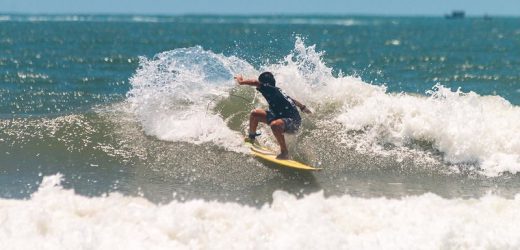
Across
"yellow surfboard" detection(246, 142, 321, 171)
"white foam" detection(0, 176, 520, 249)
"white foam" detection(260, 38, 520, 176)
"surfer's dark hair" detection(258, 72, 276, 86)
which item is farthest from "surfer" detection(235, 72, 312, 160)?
"white foam" detection(0, 176, 520, 249)

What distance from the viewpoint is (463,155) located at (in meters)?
9.81

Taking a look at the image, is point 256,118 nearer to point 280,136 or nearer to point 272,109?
point 272,109

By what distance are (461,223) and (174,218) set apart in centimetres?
349

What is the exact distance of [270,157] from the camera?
952 centimetres

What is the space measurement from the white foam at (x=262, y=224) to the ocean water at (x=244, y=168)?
2cm

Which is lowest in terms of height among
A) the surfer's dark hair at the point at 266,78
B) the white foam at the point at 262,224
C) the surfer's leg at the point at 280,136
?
the white foam at the point at 262,224

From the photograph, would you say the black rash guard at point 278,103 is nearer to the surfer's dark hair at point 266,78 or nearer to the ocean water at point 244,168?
the surfer's dark hair at point 266,78

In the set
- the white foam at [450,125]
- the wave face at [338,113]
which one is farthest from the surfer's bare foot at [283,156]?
the white foam at [450,125]

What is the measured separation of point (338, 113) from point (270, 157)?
2792 millimetres

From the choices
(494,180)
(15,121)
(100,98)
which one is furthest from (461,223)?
(100,98)

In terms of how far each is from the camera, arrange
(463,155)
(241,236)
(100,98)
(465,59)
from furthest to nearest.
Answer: (465,59)
(100,98)
(463,155)
(241,236)

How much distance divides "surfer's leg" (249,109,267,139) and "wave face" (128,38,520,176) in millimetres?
397

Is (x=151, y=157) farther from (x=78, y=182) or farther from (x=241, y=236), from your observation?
(x=241, y=236)

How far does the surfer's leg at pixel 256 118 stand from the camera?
10070mm
